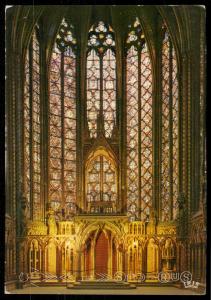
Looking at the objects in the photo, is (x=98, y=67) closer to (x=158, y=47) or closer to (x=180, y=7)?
(x=158, y=47)

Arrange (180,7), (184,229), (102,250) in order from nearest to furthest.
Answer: (180,7), (184,229), (102,250)

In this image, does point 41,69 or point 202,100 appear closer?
point 202,100

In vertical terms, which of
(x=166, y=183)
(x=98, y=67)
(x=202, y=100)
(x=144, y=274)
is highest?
(x=98, y=67)

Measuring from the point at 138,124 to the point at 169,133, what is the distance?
64cm

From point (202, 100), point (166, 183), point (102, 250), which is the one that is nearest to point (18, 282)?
point (102, 250)

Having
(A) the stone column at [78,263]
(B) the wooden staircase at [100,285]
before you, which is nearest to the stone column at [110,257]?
(B) the wooden staircase at [100,285]

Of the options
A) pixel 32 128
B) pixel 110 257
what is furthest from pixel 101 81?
pixel 110 257

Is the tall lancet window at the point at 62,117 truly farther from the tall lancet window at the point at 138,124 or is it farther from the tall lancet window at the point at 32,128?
the tall lancet window at the point at 138,124

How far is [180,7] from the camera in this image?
31.4ft

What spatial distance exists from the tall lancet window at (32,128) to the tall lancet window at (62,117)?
321 mm

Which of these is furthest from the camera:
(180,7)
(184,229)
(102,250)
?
(102,250)

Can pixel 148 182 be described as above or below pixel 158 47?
below

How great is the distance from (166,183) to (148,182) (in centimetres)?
47

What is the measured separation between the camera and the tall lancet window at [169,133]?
11000 millimetres
